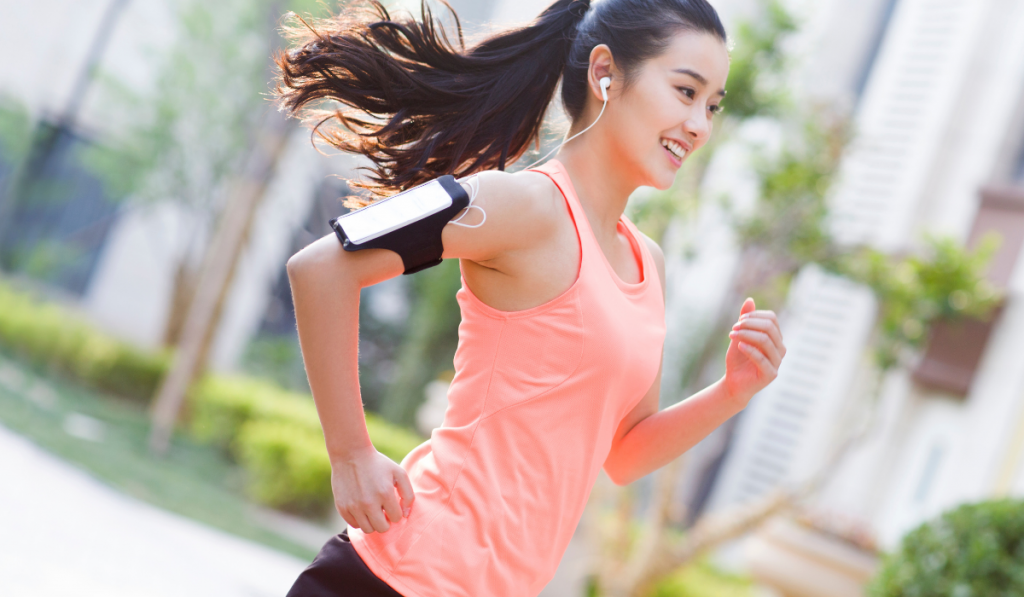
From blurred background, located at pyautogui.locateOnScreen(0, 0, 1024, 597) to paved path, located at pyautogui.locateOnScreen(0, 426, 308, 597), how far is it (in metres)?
0.02

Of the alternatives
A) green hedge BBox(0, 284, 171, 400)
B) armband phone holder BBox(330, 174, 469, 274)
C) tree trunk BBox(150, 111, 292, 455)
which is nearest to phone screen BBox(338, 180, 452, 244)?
armband phone holder BBox(330, 174, 469, 274)

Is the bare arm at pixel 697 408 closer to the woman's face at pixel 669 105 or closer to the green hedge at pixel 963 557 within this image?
the woman's face at pixel 669 105

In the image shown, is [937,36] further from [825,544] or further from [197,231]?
[197,231]

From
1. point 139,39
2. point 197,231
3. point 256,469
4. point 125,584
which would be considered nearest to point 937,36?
point 256,469

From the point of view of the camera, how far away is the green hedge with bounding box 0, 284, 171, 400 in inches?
390

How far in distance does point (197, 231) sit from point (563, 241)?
38.7ft

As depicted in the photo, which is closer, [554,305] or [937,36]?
[554,305]

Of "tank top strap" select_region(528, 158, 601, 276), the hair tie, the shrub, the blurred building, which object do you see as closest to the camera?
"tank top strap" select_region(528, 158, 601, 276)

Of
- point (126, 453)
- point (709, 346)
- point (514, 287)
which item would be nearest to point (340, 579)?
point (514, 287)

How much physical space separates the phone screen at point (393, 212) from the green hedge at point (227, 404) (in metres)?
5.11

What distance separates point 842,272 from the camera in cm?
638

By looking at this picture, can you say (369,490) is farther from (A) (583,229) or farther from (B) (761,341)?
(B) (761,341)

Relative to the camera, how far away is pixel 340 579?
1350 mm

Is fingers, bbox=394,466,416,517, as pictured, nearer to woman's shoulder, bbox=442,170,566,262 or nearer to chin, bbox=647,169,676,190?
woman's shoulder, bbox=442,170,566,262
